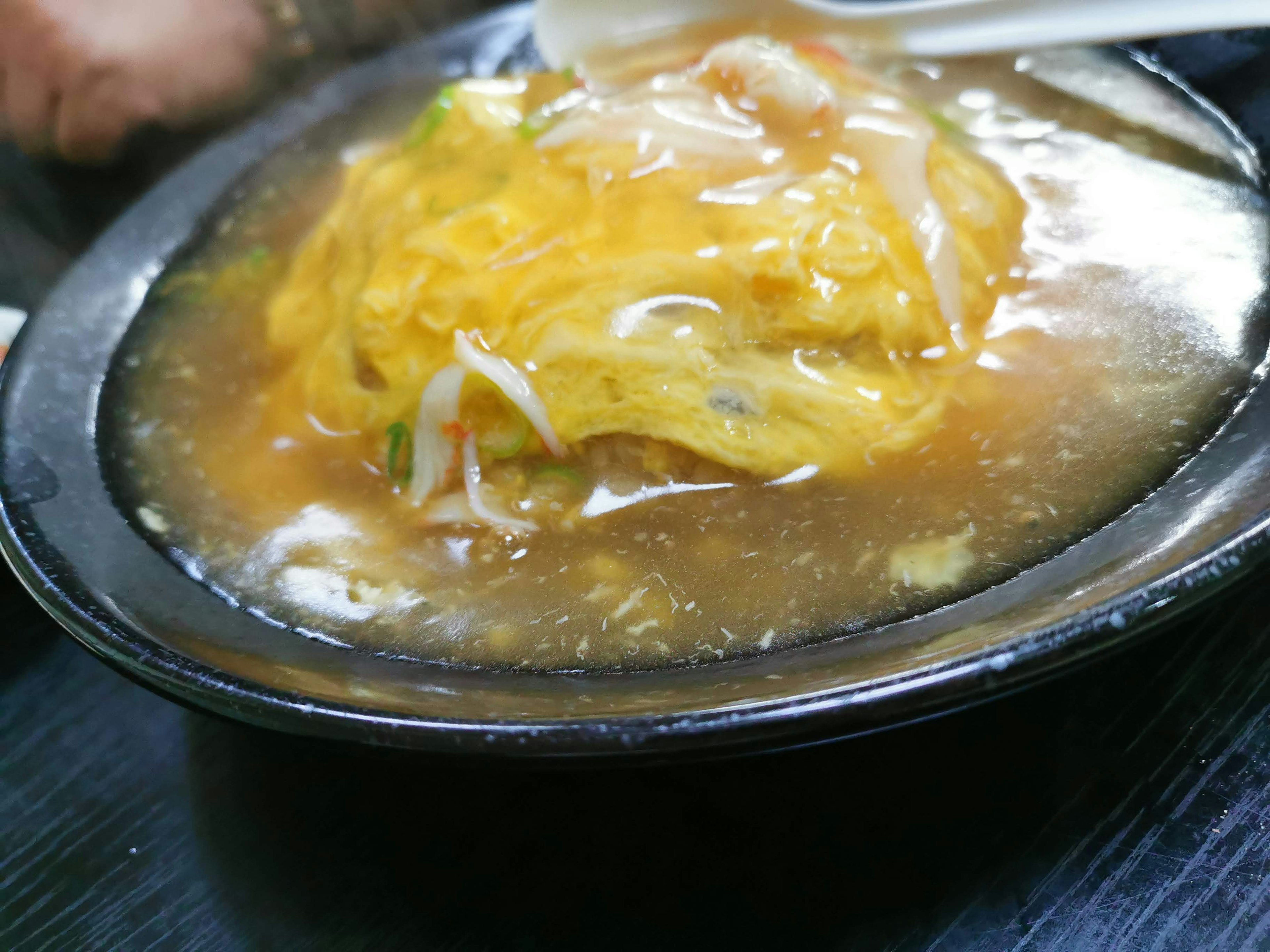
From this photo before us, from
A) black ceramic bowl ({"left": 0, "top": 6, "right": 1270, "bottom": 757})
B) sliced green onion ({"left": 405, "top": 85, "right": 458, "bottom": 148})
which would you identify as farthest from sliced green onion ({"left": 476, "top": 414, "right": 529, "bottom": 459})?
sliced green onion ({"left": 405, "top": 85, "right": 458, "bottom": 148})

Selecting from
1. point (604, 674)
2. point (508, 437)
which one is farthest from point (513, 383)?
point (604, 674)

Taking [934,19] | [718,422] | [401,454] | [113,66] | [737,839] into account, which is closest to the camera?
[737,839]

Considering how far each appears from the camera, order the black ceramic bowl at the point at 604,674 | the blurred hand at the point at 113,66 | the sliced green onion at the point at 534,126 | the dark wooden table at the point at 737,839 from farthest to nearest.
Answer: the blurred hand at the point at 113,66, the sliced green onion at the point at 534,126, the dark wooden table at the point at 737,839, the black ceramic bowl at the point at 604,674

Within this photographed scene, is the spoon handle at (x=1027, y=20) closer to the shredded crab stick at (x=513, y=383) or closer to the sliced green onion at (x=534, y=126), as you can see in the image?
the sliced green onion at (x=534, y=126)

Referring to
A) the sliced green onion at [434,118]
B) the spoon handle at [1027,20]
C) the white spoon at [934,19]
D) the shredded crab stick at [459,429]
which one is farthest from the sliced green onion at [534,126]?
the spoon handle at [1027,20]

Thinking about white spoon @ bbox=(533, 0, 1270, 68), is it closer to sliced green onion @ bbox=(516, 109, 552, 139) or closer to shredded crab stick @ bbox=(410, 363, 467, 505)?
sliced green onion @ bbox=(516, 109, 552, 139)

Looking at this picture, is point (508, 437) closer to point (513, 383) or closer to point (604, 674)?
point (513, 383)
